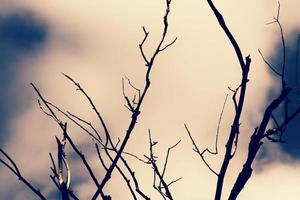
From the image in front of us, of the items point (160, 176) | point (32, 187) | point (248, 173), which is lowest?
point (32, 187)

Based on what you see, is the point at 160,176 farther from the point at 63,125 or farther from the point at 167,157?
the point at 63,125

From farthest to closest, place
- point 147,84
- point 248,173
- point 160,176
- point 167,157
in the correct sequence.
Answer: point 167,157 < point 160,176 < point 147,84 < point 248,173

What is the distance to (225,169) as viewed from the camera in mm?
3238

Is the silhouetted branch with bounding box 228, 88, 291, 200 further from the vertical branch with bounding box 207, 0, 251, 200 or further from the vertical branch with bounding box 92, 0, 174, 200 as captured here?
the vertical branch with bounding box 92, 0, 174, 200

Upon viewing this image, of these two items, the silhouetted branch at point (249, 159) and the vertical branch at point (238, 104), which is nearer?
the vertical branch at point (238, 104)

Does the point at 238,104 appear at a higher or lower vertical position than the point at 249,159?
higher

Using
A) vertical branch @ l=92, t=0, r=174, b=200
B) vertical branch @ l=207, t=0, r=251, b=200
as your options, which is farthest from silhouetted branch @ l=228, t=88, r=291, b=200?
vertical branch @ l=92, t=0, r=174, b=200

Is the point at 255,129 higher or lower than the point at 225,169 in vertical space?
higher

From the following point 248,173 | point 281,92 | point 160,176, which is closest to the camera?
point 281,92

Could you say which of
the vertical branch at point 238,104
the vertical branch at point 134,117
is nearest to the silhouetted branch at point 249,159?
the vertical branch at point 238,104

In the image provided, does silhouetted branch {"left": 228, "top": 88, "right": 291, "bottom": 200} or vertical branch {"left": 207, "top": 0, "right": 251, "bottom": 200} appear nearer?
vertical branch {"left": 207, "top": 0, "right": 251, "bottom": 200}

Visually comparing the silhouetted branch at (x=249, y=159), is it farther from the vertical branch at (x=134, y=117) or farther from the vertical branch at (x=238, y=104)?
the vertical branch at (x=134, y=117)

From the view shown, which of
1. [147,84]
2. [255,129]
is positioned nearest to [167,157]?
[147,84]

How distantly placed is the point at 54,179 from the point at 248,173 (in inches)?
60.9
